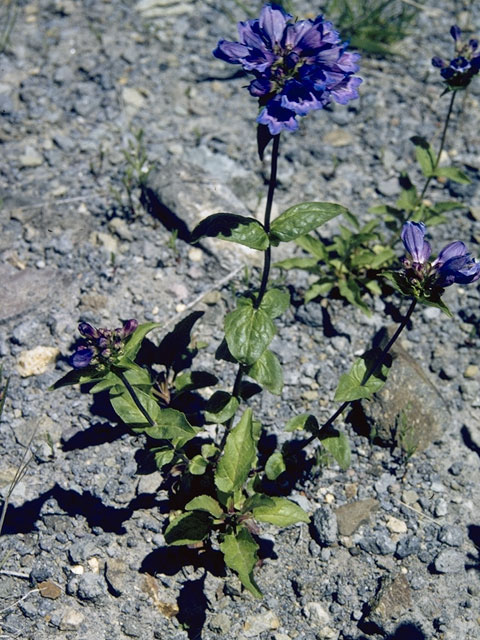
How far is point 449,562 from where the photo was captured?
4.63 m

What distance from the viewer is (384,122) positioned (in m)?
7.00

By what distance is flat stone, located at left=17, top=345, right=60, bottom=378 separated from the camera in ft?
17.1

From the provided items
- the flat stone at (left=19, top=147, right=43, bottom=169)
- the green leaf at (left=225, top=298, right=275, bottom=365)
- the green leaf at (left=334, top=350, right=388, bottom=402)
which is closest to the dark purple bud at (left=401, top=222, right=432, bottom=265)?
the green leaf at (left=334, top=350, right=388, bottom=402)

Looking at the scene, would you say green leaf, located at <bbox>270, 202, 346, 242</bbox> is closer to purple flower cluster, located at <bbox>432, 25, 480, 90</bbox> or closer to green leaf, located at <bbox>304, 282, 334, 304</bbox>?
green leaf, located at <bbox>304, 282, 334, 304</bbox>

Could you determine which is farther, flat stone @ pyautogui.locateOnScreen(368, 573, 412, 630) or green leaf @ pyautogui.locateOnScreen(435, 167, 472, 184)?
green leaf @ pyautogui.locateOnScreen(435, 167, 472, 184)

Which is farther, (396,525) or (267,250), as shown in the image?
(396,525)

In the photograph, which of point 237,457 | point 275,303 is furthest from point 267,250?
point 237,457

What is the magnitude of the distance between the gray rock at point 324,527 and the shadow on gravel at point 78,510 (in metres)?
1.10

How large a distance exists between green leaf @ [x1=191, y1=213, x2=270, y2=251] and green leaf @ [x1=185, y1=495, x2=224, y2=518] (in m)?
1.60

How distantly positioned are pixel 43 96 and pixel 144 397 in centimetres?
402

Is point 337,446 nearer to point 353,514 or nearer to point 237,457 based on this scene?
point 353,514

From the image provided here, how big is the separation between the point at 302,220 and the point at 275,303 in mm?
619

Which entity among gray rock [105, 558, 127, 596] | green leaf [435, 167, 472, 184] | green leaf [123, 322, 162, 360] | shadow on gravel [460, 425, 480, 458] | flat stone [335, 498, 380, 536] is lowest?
gray rock [105, 558, 127, 596]

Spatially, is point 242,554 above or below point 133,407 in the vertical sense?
below
